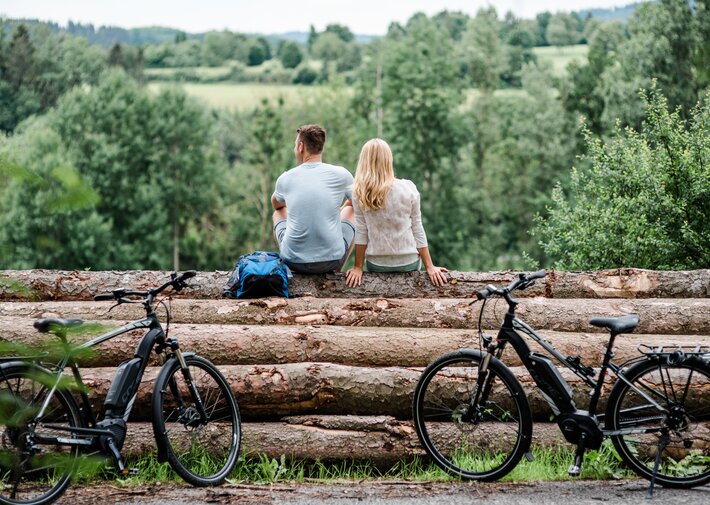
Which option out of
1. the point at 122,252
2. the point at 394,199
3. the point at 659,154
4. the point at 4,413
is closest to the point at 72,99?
the point at 122,252

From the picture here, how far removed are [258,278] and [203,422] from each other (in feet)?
5.81

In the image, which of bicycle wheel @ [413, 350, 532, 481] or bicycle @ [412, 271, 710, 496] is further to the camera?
bicycle wheel @ [413, 350, 532, 481]

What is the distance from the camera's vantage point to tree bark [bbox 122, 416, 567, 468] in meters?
6.04

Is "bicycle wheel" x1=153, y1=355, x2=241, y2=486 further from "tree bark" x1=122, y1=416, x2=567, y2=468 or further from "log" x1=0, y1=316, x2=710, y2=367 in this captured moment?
"log" x1=0, y1=316, x2=710, y2=367

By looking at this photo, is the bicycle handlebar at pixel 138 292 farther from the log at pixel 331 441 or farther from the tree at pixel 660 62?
the tree at pixel 660 62

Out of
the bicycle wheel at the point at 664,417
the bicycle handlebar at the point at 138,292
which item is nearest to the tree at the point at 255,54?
the bicycle handlebar at the point at 138,292

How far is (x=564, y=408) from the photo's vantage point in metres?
5.63

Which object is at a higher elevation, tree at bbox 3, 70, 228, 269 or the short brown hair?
the short brown hair

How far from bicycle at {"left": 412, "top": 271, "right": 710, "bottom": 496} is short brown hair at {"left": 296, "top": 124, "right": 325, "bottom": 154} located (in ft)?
8.94

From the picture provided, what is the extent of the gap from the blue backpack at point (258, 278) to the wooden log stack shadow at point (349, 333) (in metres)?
0.16

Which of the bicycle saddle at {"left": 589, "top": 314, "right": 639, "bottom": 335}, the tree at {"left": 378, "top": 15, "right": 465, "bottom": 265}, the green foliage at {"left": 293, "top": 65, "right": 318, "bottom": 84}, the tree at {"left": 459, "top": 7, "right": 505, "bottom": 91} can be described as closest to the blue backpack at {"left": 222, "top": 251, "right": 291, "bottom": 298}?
the bicycle saddle at {"left": 589, "top": 314, "right": 639, "bottom": 335}

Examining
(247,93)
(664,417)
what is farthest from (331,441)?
(247,93)

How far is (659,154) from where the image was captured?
14586mm

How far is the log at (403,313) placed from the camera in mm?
7172
